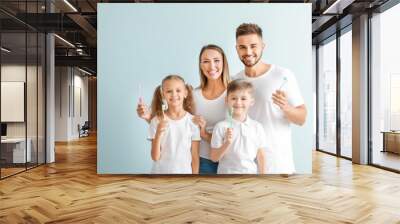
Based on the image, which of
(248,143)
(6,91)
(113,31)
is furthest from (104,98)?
(248,143)

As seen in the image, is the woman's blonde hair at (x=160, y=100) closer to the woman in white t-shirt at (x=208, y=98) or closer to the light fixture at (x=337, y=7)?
the woman in white t-shirt at (x=208, y=98)

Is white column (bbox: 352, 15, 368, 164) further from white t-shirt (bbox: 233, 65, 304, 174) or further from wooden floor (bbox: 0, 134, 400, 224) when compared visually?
white t-shirt (bbox: 233, 65, 304, 174)

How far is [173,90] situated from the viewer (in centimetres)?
635

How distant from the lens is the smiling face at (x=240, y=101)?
622 centimetres

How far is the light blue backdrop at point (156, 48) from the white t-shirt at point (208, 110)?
1.85ft

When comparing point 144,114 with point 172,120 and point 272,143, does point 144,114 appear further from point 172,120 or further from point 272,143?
point 272,143

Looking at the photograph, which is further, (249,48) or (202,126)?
(249,48)

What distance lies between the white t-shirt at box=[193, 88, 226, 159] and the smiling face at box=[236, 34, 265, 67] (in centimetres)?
66

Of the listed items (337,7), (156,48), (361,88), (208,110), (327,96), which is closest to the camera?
(208,110)

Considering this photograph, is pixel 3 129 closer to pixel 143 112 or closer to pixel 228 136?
pixel 143 112

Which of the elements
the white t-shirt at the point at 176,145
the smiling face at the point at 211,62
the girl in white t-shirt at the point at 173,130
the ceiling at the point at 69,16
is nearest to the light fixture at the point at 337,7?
the ceiling at the point at 69,16

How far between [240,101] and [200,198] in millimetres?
1940

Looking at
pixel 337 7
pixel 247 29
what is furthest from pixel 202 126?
pixel 337 7

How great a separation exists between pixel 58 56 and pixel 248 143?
Result: 918cm
